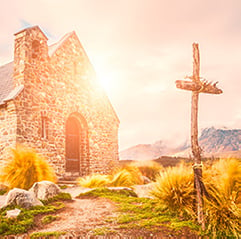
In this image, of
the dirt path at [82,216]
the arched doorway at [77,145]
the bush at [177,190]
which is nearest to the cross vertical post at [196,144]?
the bush at [177,190]

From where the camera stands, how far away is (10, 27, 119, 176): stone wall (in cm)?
1245

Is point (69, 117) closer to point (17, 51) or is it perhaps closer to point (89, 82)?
point (89, 82)

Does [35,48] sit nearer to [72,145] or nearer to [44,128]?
[44,128]

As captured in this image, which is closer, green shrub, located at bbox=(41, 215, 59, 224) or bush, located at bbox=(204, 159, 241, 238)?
bush, located at bbox=(204, 159, 241, 238)

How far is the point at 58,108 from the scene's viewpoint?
45.2ft

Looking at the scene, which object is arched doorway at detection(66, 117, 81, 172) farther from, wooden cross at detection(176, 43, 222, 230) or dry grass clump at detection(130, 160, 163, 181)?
wooden cross at detection(176, 43, 222, 230)

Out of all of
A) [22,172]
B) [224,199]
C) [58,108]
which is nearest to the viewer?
[224,199]

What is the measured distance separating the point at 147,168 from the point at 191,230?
12425 millimetres

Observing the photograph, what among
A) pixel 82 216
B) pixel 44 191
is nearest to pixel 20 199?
pixel 44 191

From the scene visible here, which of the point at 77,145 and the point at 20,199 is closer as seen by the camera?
the point at 20,199

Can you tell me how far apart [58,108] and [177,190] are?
8638 millimetres

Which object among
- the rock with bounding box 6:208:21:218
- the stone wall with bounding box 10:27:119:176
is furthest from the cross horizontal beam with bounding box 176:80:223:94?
the stone wall with bounding box 10:27:119:176

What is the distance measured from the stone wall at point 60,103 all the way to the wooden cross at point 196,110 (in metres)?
7.73

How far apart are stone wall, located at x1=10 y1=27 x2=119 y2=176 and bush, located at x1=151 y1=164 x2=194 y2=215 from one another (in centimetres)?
708
